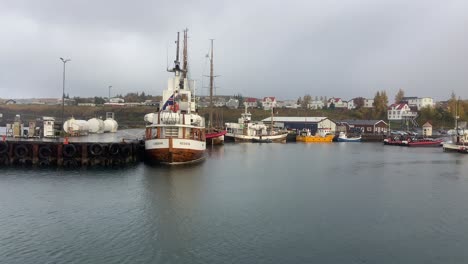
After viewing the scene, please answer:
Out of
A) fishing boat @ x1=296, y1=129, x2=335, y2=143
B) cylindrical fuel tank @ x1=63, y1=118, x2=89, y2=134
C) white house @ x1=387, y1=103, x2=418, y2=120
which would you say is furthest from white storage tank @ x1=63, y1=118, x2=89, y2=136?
white house @ x1=387, y1=103, x2=418, y2=120

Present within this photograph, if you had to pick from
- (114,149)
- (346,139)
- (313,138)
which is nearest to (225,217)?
(114,149)

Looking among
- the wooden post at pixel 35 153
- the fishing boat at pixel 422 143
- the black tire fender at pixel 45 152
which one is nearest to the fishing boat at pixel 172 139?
the black tire fender at pixel 45 152

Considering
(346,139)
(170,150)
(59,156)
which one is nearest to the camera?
(59,156)

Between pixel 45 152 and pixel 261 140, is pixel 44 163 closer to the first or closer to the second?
pixel 45 152

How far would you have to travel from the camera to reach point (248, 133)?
316ft

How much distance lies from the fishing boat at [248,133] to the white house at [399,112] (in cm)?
6571

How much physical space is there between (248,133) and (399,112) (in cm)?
7538

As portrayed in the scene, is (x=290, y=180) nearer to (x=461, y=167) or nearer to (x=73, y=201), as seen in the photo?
(x=73, y=201)

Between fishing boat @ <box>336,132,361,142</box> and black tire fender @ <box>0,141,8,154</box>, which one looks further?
fishing boat @ <box>336,132,361,142</box>

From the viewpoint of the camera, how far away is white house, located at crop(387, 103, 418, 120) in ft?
482

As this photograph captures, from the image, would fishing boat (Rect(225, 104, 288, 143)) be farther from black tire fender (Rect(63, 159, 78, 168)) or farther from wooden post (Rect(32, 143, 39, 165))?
wooden post (Rect(32, 143, 39, 165))

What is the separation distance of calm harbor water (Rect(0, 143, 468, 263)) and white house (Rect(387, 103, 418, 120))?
4383 inches

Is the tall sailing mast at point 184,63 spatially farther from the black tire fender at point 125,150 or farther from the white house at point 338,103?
the white house at point 338,103

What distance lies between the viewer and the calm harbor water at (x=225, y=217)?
61.5 feet
